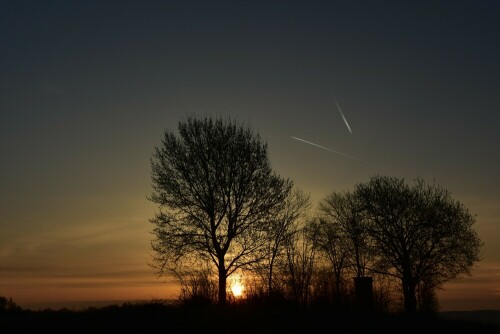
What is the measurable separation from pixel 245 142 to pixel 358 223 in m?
16.6

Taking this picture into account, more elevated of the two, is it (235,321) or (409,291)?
(409,291)

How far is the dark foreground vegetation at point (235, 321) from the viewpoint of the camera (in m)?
14.0

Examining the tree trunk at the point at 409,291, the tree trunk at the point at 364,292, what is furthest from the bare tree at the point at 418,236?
the tree trunk at the point at 364,292

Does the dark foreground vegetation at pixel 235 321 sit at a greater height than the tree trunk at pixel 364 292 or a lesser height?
lesser

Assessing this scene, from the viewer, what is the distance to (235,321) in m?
14.6

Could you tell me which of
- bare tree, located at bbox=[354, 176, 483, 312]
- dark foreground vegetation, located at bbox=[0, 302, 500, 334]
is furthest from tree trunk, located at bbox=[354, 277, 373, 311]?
bare tree, located at bbox=[354, 176, 483, 312]

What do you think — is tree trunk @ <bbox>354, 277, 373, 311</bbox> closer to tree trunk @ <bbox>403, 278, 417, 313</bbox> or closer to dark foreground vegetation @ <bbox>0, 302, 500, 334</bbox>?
dark foreground vegetation @ <bbox>0, 302, 500, 334</bbox>

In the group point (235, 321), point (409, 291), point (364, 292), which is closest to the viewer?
point (235, 321)

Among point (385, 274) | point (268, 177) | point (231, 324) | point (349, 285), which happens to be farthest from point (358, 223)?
point (231, 324)

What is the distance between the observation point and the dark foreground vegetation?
14.0 metres

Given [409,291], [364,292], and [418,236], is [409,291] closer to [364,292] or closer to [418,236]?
[418,236]

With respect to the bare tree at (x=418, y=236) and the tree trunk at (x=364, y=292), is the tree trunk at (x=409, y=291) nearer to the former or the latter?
the bare tree at (x=418, y=236)

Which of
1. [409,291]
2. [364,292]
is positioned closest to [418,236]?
[409,291]

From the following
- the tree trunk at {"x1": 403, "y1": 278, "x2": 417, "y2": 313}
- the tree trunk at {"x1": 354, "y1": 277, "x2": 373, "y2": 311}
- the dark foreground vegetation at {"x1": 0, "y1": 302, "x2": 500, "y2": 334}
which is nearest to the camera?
the dark foreground vegetation at {"x1": 0, "y1": 302, "x2": 500, "y2": 334}
